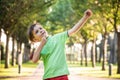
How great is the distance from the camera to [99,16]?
37469mm

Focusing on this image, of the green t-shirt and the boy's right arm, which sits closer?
the boy's right arm

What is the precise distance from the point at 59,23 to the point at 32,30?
59.6m

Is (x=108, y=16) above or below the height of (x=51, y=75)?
above

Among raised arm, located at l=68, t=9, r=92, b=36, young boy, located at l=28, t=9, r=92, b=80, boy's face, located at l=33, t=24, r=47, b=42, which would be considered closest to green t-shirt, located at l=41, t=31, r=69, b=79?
young boy, located at l=28, t=9, r=92, b=80

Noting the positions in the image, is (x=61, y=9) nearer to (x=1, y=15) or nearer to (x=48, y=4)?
(x=48, y=4)

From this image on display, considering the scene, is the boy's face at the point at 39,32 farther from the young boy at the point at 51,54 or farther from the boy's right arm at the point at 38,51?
the boy's right arm at the point at 38,51

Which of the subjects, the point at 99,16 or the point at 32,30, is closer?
the point at 32,30

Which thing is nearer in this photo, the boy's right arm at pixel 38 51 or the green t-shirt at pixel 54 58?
the boy's right arm at pixel 38 51

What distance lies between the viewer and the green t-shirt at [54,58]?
5.75m

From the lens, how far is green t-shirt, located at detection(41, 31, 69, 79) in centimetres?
575

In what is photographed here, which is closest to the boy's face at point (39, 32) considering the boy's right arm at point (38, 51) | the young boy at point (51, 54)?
the young boy at point (51, 54)

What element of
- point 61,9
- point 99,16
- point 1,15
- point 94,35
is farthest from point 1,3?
point 61,9

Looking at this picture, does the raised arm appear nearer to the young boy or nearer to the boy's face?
the young boy

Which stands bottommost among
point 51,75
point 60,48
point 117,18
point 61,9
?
point 51,75
